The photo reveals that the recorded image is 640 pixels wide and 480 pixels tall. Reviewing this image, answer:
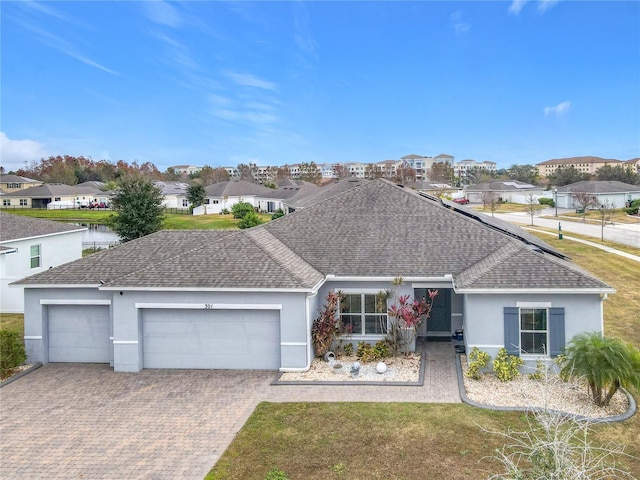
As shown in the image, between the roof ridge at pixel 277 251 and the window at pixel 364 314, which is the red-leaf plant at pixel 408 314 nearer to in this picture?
the window at pixel 364 314

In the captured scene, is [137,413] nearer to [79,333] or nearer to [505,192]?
[79,333]

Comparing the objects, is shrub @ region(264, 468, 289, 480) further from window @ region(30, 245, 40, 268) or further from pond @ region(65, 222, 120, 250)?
pond @ region(65, 222, 120, 250)

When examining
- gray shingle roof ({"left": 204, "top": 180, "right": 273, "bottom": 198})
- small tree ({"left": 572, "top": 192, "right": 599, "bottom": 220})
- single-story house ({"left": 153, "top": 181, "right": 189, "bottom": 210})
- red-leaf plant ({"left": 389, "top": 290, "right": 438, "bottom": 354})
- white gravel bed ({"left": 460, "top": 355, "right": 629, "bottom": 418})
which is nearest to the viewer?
white gravel bed ({"left": 460, "top": 355, "right": 629, "bottom": 418})

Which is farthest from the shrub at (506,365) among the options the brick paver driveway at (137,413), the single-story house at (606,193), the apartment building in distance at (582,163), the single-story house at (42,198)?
the apartment building in distance at (582,163)

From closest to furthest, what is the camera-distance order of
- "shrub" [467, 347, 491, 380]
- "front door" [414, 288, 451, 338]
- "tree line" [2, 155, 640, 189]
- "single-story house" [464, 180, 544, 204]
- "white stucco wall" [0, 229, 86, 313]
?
"shrub" [467, 347, 491, 380]
"front door" [414, 288, 451, 338]
"white stucco wall" [0, 229, 86, 313]
"single-story house" [464, 180, 544, 204]
"tree line" [2, 155, 640, 189]

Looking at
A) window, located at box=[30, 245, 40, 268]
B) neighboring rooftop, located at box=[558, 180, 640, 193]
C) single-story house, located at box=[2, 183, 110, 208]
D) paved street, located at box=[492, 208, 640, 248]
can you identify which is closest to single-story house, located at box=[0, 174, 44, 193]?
single-story house, located at box=[2, 183, 110, 208]

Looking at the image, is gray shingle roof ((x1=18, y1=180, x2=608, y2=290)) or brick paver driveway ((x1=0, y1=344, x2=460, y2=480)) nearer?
brick paver driveway ((x1=0, y1=344, x2=460, y2=480))

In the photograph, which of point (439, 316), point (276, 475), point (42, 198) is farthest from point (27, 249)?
point (42, 198)

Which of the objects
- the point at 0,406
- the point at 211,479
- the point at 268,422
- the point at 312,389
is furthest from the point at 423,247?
the point at 0,406
